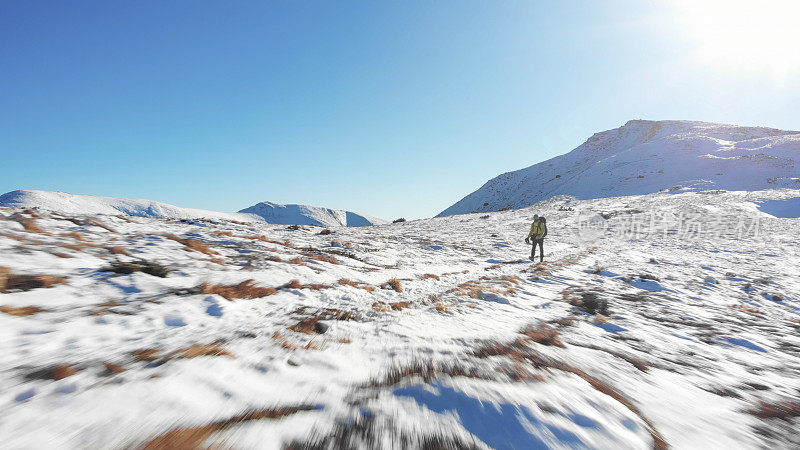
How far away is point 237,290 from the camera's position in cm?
384

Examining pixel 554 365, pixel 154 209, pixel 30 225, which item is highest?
pixel 154 209

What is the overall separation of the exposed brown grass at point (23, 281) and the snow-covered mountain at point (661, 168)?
61.6 metres

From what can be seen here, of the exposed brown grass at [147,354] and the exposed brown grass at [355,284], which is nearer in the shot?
the exposed brown grass at [147,354]

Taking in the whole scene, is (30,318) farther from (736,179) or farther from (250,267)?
(736,179)

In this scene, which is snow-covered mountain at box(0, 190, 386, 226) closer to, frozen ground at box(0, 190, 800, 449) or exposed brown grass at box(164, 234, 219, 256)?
exposed brown grass at box(164, 234, 219, 256)

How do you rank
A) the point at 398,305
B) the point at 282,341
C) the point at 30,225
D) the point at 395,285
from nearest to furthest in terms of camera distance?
the point at 282,341 < the point at 398,305 < the point at 30,225 < the point at 395,285

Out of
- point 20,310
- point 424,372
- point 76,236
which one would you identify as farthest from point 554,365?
point 76,236

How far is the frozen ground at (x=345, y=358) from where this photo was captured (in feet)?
4.92

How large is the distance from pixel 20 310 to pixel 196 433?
8.56 ft

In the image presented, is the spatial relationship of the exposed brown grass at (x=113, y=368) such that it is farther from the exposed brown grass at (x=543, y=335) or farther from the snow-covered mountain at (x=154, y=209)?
the snow-covered mountain at (x=154, y=209)

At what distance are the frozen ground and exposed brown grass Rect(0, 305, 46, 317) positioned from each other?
2 cm

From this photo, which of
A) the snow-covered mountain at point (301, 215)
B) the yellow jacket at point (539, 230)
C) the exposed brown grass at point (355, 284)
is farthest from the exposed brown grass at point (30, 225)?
the snow-covered mountain at point (301, 215)

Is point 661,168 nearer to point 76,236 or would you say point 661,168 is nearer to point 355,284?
A: point 355,284

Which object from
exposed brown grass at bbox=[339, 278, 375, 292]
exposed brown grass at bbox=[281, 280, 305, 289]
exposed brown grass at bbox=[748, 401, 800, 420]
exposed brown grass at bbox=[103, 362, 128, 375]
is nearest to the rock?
exposed brown grass at bbox=[281, 280, 305, 289]
